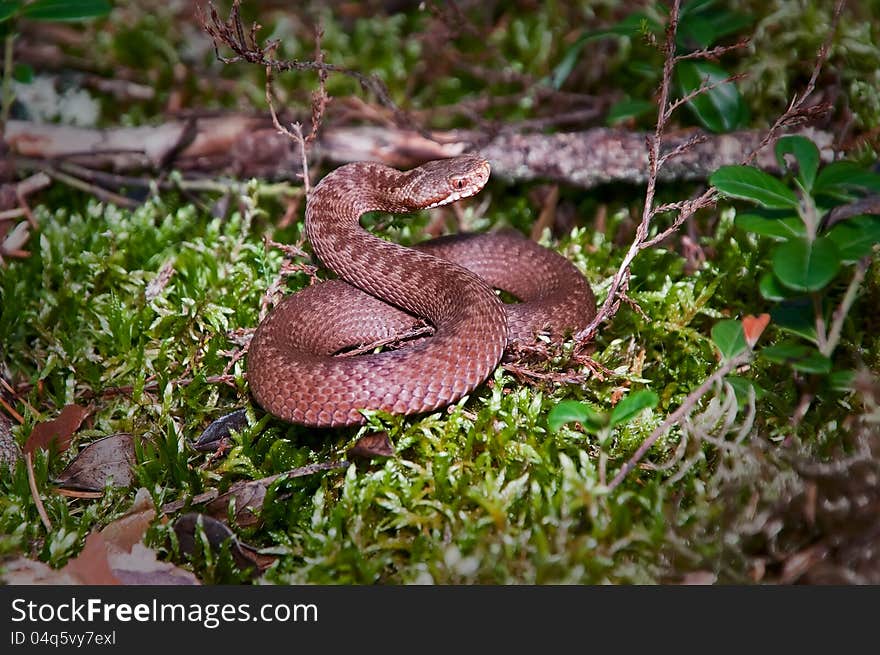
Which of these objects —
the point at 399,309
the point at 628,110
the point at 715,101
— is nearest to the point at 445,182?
the point at 399,309

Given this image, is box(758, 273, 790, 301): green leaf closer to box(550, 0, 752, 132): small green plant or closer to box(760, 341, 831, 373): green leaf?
box(760, 341, 831, 373): green leaf

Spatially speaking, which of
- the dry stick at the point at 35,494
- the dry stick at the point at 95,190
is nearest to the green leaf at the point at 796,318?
the dry stick at the point at 35,494

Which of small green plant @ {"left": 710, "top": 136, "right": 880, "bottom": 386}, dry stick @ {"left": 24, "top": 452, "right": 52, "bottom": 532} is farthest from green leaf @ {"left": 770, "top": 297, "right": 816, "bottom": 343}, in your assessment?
dry stick @ {"left": 24, "top": 452, "right": 52, "bottom": 532}

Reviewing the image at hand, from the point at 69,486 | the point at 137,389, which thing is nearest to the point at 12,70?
the point at 137,389

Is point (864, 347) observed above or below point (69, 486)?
above

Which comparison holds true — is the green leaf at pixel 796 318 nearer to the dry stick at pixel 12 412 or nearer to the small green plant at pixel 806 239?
the small green plant at pixel 806 239

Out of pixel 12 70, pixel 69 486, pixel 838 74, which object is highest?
pixel 838 74

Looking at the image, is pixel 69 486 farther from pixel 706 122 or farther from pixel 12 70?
pixel 706 122
